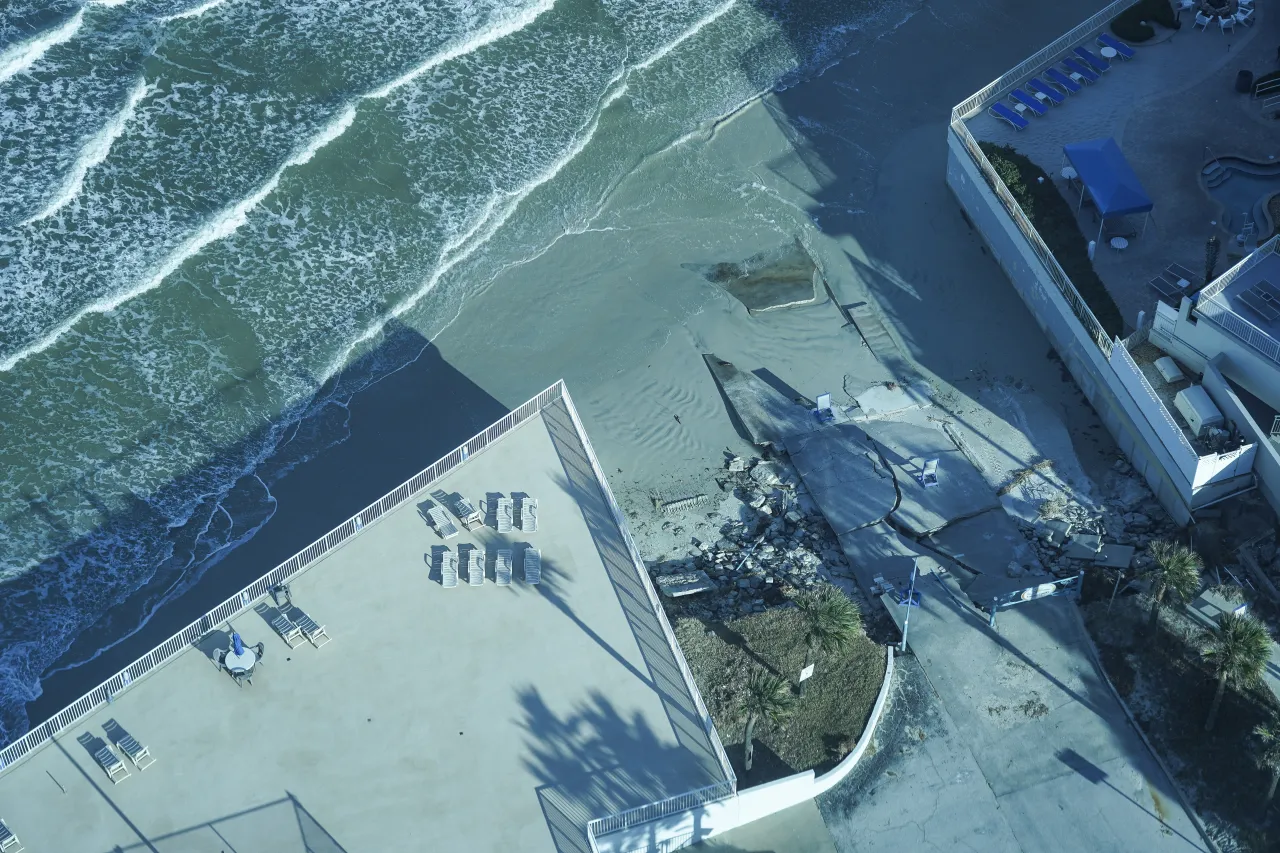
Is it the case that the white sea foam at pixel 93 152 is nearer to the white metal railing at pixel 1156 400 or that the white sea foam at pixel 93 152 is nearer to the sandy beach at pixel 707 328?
the sandy beach at pixel 707 328

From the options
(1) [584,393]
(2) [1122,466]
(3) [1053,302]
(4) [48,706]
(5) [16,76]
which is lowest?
(2) [1122,466]

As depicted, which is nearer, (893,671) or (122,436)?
(893,671)

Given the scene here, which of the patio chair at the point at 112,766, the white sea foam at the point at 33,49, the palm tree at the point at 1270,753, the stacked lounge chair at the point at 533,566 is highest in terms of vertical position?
the white sea foam at the point at 33,49

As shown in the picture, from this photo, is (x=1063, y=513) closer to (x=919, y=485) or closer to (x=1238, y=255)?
(x=919, y=485)

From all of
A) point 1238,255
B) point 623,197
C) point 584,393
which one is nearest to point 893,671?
point 584,393

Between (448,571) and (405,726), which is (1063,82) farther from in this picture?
(405,726)

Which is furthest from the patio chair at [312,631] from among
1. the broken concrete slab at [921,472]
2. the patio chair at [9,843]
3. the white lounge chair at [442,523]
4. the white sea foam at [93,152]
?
the white sea foam at [93,152]

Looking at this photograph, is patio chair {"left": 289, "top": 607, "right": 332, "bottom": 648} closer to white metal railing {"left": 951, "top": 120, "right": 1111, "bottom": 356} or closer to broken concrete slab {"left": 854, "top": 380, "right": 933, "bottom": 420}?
broken concrete slab {"left": 854, "top": 380, "right": 933, "bottom": 420}
